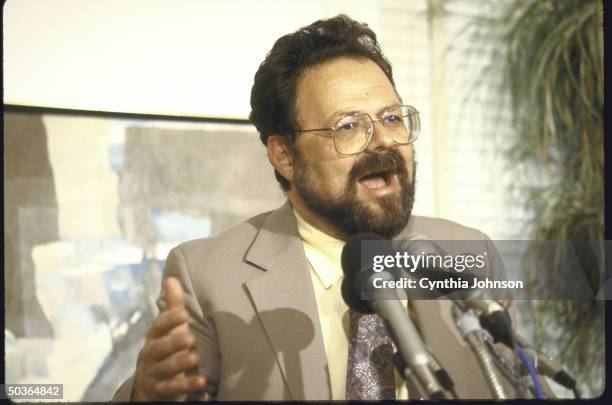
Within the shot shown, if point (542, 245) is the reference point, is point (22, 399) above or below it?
below

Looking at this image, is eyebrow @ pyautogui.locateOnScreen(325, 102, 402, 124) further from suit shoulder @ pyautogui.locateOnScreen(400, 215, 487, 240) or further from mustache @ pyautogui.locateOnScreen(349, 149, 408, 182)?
suit shoulder @ pyautogui.locateOnScreen(400, 215, 487, 240)

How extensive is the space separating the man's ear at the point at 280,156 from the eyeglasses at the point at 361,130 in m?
0.18

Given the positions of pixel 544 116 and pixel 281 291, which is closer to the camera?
pixel 281 291

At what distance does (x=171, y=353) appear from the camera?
1.06 meters

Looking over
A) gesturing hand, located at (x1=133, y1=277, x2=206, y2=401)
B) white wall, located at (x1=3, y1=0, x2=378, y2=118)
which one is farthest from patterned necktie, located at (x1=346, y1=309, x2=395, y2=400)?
white wall, located at (x1=3, y1=0, x2=378, y2=118)

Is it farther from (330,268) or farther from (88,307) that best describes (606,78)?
(88,307)

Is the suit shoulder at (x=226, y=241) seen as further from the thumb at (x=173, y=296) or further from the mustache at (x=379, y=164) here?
the thumb at (x=173, y=296)

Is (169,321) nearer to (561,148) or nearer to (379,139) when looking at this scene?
(379,139)

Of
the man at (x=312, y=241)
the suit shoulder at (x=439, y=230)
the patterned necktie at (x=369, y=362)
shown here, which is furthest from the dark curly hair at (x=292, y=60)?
the patterned necktie at (x=369, y=362)

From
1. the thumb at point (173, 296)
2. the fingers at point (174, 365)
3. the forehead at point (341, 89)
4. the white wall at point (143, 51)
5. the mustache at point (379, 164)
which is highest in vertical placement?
the white wall at point (143, 51)

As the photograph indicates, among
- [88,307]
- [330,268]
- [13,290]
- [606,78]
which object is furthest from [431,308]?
[606,78]

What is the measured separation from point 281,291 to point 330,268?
5.8 inches

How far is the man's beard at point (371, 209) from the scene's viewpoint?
5.10ft

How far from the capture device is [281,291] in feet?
4.90
